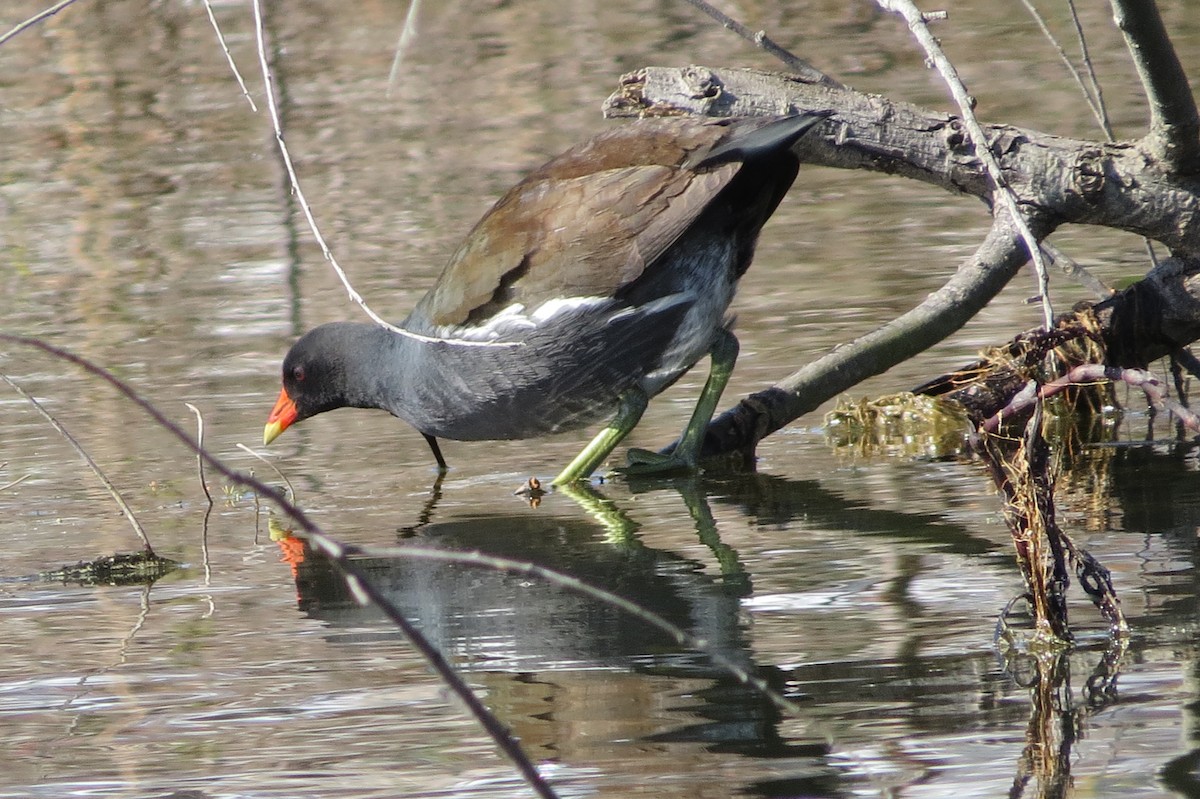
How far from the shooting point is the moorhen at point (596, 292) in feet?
16.8

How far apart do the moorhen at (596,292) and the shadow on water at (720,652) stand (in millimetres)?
395

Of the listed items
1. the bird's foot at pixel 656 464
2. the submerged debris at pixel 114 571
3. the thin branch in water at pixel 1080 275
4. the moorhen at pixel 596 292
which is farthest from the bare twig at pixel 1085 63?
the submerged debris at pixel 114 571

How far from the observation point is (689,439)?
5.41 m

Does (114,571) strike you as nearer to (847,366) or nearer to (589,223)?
(589,223)

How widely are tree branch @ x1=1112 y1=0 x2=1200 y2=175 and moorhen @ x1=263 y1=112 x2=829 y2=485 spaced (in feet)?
3.17

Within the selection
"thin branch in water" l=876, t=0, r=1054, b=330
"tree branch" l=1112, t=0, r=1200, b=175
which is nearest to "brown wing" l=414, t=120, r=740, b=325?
"tree branch" l=1112, t=0, r=1200, b=175

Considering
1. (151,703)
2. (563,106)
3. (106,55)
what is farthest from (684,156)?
A: (106,55)

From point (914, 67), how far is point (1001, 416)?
9505mm

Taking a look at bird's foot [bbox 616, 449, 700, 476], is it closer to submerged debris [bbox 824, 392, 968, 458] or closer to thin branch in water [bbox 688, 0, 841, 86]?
submerged debris [bbox 824, 392, 968, 458]

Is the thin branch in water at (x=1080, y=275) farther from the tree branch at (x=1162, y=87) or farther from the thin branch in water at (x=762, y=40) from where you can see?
the thin branch in water at (x=762, y=40)

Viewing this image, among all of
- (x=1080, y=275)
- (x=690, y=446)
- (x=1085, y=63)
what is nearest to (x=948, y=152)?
(x=1085, y=63)

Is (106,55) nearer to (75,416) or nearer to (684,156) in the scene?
(75,416)

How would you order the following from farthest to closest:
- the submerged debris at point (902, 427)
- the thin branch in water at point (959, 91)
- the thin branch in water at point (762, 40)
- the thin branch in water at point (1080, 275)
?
the thin branch in water at point (1080, 275)
the submerged debris at point (902, 427)
the thin branch in water at point (762, 40)
the thin branch in water at point (959, 91)

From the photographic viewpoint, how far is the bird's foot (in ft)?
17.6
